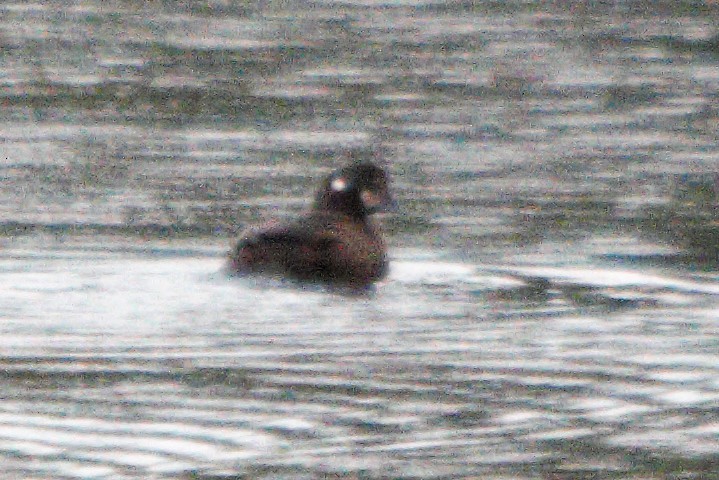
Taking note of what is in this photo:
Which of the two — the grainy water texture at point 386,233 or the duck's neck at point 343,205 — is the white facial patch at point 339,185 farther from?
the grainy water texture at point 386,233

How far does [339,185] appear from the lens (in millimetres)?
12398

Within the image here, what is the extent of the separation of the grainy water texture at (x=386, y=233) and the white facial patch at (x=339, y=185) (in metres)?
0.58

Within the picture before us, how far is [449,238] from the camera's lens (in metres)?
12.8

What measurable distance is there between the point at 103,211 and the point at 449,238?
2.16 meters

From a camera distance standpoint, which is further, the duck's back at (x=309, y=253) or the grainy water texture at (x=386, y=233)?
the duck's back at (x=309, y=253)

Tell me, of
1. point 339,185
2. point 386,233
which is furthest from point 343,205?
point 386,233

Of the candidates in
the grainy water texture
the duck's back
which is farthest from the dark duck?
the grainy water texture

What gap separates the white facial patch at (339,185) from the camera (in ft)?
40.7

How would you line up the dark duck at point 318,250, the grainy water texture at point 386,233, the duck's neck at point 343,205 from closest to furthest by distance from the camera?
the grainy water texture at point 386,233, the dark duck at point 318,250, the duck's neck at point 343,205

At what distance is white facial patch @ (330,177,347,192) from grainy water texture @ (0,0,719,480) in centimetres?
58

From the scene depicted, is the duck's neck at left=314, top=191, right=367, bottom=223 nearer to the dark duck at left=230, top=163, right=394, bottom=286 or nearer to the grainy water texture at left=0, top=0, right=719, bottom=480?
the dark duck at left=230, top=163, right=394, bottom=286

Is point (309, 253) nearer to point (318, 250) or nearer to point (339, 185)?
point (318, 250)

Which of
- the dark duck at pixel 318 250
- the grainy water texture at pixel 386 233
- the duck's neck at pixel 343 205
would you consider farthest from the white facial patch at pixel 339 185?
the grainy water texture at pixel 386 233

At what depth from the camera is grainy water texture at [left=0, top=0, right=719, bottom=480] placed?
7801 millimetres
